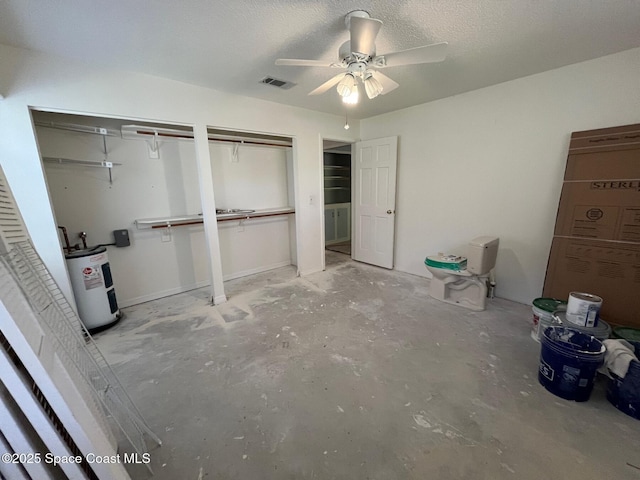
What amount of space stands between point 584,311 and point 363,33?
2512 millimetres

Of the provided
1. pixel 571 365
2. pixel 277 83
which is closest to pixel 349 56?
pixel 277 83

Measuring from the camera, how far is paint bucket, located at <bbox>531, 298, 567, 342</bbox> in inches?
86.4

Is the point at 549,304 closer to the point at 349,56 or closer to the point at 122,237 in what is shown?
the point at 349,56

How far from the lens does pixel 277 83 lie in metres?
2.68

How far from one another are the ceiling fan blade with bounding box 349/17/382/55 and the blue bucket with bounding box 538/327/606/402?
229cm

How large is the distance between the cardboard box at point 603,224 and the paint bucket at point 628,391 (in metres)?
1.04

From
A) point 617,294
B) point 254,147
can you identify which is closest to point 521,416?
point 617,294

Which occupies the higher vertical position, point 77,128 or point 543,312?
point 77,128

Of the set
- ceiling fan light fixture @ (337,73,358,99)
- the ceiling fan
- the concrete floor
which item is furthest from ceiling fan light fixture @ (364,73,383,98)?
the concrete floor

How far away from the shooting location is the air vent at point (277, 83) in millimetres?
2576

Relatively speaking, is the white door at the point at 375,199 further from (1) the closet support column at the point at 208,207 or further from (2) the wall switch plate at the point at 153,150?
(2) the wall switch plate at the point at 153,150

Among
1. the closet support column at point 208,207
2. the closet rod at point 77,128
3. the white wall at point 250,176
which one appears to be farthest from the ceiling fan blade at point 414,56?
the closet rod at point 77,128

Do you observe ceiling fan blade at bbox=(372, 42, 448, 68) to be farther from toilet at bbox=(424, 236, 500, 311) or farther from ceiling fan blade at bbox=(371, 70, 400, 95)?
toilet at bbox=(424, 236, 500, 311)

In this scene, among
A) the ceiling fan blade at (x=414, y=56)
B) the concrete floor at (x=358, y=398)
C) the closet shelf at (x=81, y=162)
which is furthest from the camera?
the closet shelf at (x=81, y=162)
